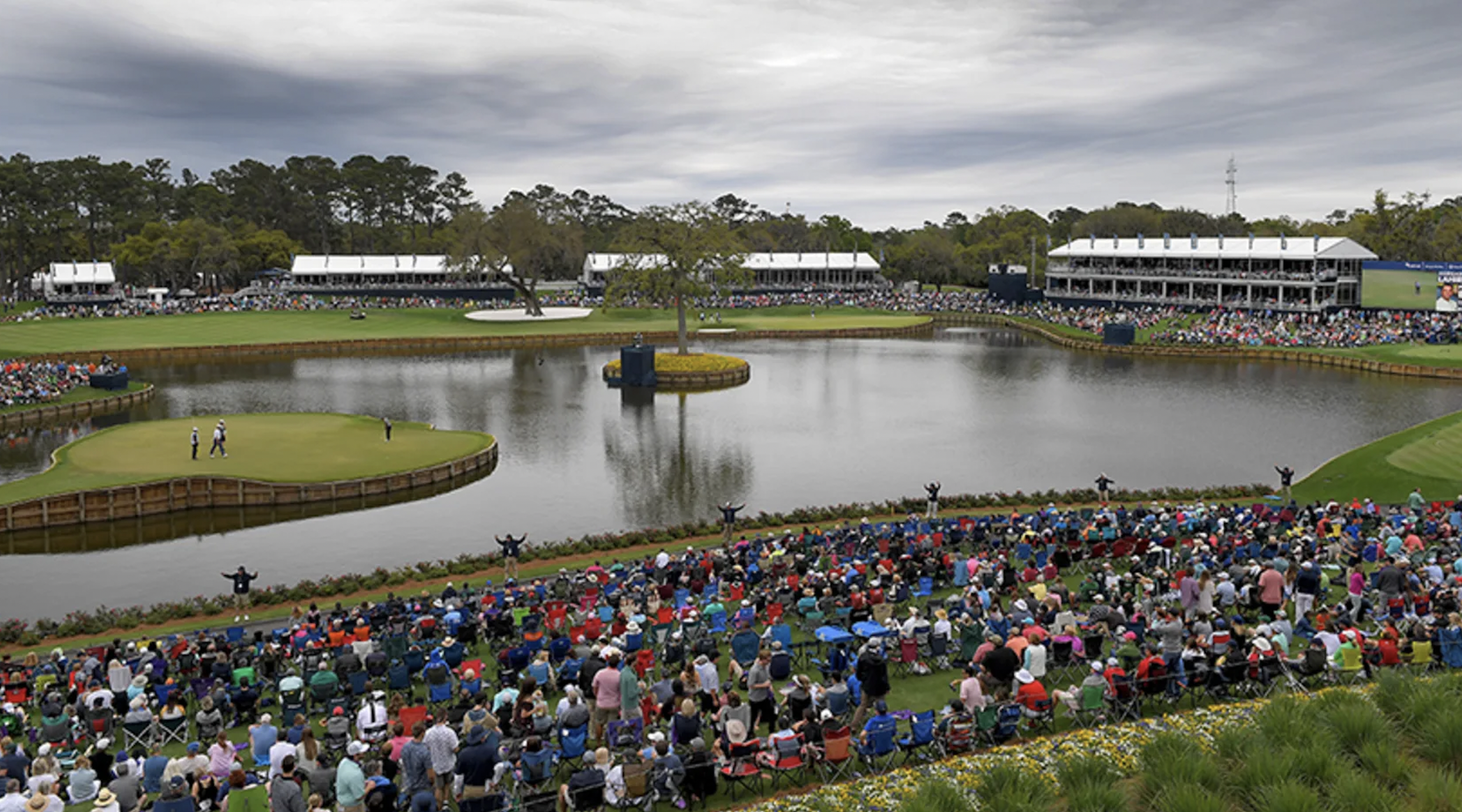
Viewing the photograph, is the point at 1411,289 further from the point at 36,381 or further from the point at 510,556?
the point at 36,381

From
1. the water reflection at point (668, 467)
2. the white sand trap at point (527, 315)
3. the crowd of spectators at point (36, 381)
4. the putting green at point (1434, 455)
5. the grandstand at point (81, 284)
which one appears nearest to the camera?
the putting green at point (1434, 455)

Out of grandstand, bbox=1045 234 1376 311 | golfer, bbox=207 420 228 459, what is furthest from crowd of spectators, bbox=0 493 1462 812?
grandstand, bbox=1045 234 1376 311

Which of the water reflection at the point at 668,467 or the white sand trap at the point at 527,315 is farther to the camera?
the white sand trap at the point at 527,315

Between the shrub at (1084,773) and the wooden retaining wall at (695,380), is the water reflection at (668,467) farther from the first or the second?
the shrub at (1084,773)

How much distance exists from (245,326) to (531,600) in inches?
3483

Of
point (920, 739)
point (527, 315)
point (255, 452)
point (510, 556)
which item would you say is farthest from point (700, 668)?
point (527, 315)

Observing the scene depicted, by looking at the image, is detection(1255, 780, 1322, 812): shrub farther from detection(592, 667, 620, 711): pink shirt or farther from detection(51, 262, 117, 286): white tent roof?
detection(51, 262, 117, 286): white tent roof

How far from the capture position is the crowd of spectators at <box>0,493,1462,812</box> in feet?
41.3

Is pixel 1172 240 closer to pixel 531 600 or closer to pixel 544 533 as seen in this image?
pixel 544 533

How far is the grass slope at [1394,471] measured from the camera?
3366 cm

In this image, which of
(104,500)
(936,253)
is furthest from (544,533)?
(936,253)

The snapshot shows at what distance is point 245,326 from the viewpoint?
98.5 metres

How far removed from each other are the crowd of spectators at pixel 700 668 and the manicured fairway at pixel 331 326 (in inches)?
2477

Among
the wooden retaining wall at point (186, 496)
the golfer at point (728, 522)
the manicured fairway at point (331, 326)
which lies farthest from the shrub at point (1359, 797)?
the manicured fairway at point (331, 326)
